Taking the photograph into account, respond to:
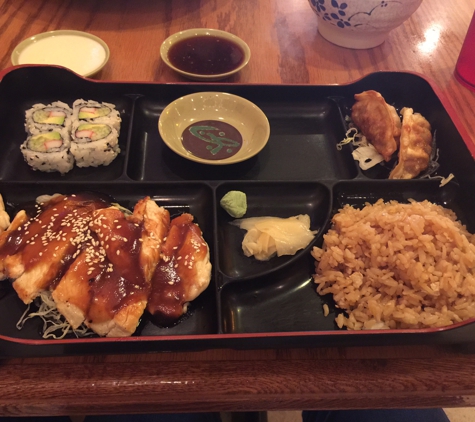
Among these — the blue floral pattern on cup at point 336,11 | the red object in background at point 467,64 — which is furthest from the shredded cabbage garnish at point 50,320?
the red object in background at point 467,64

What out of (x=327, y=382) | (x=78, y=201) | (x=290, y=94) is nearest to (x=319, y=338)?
(x=327, y=382)

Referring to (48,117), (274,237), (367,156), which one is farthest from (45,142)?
(367,156)

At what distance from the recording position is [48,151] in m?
2.03

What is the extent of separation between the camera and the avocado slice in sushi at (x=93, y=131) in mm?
2100

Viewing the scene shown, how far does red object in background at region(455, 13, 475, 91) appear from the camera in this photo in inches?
99.2

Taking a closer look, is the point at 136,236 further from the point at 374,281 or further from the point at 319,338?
the point at 374,281

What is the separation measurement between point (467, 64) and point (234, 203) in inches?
73.5

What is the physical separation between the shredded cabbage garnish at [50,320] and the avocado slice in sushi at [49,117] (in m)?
1.01

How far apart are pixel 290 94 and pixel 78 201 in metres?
1.33

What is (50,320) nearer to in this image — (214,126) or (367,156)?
(214,126)

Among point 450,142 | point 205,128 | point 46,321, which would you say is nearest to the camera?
point 46,321

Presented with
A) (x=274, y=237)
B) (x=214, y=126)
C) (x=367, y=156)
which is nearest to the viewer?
(x=274, y=237)

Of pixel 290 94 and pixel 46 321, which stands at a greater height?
pixel 290 94

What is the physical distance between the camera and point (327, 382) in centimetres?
138
